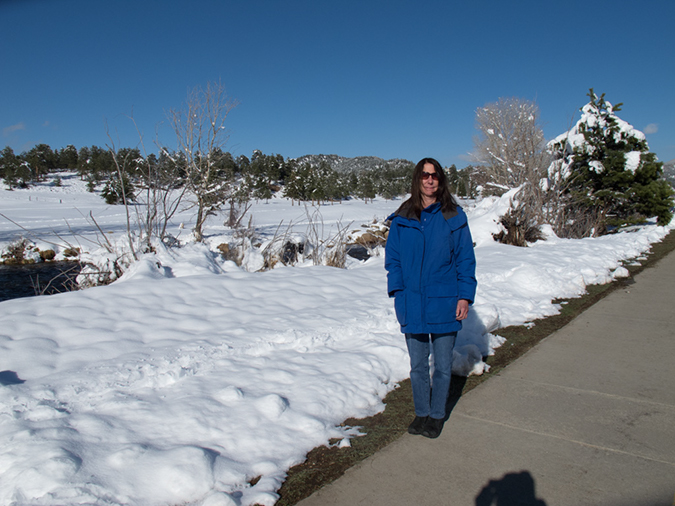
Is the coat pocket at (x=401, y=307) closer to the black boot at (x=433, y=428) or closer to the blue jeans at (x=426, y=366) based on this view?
the blue jeans at (x=426, y=366)

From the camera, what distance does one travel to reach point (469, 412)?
10.3ft

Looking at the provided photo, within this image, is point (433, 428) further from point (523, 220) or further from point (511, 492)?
point (523, 220)

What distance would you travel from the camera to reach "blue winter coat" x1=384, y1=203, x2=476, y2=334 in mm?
2803

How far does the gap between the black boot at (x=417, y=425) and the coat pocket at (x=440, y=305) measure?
647mm

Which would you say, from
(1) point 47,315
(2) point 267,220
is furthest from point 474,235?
(2) point 267,220

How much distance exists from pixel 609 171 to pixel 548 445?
50.5 feet

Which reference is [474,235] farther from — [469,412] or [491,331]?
[469,412]

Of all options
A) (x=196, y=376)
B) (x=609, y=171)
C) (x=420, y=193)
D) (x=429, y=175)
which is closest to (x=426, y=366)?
(x=420, y=193)

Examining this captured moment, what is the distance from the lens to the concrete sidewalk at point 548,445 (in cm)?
223

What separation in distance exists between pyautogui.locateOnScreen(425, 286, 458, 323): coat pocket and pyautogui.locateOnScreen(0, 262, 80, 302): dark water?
9.95 metres

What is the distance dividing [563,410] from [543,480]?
3.02ft

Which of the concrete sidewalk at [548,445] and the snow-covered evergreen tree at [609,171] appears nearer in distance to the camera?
the concrete sidewalk at [548,445]

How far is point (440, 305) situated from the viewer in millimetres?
2793

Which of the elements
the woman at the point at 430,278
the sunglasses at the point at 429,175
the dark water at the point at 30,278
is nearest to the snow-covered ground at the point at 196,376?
the woman at the point at 430,278
